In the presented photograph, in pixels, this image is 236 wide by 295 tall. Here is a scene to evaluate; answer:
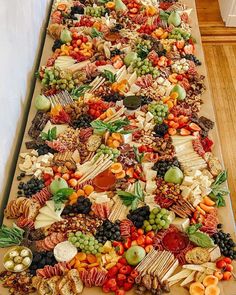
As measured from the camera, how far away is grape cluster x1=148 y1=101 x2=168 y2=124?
2.74 metres

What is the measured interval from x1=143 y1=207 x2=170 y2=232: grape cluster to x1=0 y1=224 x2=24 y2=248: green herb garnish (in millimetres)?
626

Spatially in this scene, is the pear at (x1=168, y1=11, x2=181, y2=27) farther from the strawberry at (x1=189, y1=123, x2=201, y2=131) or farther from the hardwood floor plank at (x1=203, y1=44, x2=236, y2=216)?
the strawberry at (x1=189, y1=123, x2=201, y2=131)

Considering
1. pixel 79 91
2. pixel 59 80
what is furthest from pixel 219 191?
pixel 59 80

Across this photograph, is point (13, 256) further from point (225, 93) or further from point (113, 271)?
point (225, 93)

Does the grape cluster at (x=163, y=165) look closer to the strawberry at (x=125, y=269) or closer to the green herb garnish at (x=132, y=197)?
the green herb garnish at (x=132, y=197)

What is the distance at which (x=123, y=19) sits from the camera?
351cm

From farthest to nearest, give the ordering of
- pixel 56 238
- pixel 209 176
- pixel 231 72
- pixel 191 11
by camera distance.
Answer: pixel 231 72, pixel 191 11, pixel 209 176, pixel 56 238

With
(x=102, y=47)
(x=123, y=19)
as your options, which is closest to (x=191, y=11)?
(x=123, y=19)

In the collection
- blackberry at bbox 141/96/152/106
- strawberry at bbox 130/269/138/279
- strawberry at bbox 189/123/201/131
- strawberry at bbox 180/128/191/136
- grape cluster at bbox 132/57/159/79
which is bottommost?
strawberry at bbox 130/269/138/279

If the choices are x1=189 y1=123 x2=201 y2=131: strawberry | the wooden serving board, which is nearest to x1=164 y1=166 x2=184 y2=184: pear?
the wooden serving board

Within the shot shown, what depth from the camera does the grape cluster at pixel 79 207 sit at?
2266 millimetres

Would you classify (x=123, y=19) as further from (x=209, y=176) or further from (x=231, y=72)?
(x=209, y=176)

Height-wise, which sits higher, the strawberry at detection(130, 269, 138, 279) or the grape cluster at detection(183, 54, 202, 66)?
the grape cluster at detection(183, 54, 202, 66)

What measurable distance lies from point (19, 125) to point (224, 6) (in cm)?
302
